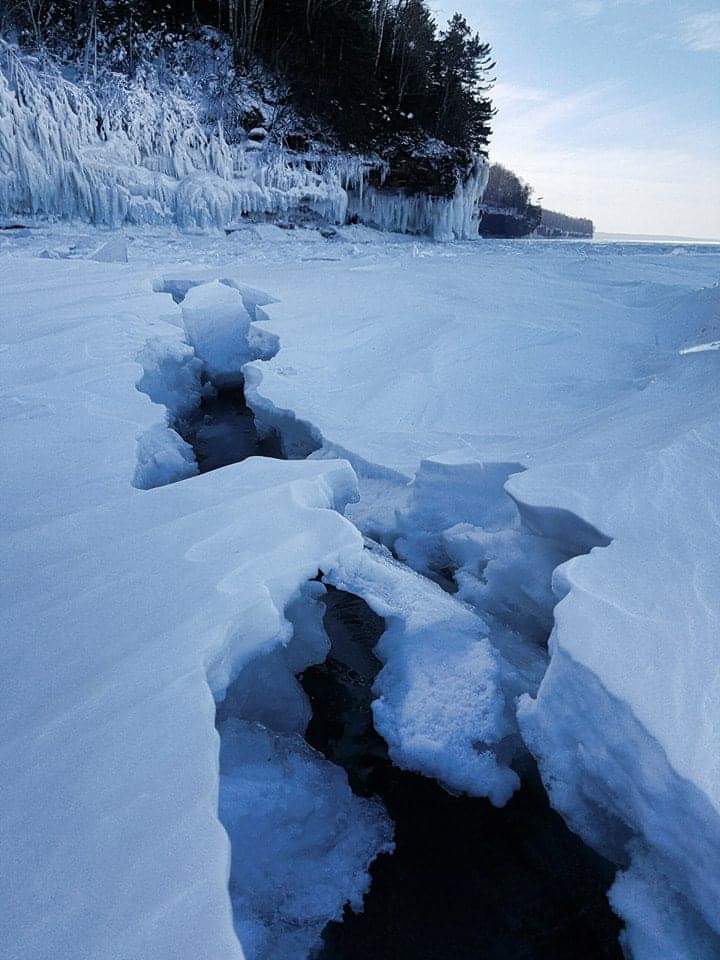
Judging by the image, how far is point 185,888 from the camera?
950mm

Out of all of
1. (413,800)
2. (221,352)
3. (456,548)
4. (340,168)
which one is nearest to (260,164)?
(340,168)

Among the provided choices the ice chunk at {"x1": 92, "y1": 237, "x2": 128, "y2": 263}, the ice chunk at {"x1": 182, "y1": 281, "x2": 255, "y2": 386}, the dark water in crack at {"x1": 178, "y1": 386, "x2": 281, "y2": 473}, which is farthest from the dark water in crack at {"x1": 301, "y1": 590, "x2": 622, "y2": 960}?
the ice chunk at {"x1": 92, "y1": 237, "x2": 128, "y2": 263}

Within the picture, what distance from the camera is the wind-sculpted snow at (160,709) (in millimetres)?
955

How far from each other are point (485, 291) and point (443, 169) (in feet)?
42.3

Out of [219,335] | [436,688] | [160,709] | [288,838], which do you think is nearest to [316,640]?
[436,688]

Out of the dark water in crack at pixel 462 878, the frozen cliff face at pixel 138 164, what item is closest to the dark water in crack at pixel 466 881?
the dark water in crack at pixel 462 878

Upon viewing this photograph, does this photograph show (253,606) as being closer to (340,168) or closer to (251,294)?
(251,294)

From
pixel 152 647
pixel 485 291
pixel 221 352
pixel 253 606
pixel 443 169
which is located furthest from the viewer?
pixel 443 169

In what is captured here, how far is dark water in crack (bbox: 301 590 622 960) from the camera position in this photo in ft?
4.68

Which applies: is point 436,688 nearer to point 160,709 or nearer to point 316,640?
point 316,640

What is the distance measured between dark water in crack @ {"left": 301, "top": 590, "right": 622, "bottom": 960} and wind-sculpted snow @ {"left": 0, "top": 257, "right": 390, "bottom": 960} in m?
0.08

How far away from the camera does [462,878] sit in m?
1.59

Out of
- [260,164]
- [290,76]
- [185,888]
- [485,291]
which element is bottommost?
[185,888]

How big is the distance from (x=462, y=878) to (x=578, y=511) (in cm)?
125
